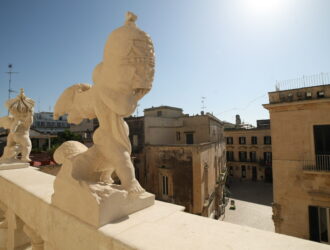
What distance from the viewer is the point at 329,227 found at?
6516mm

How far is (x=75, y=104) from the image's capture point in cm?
195

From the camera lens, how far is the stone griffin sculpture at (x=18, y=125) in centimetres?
446

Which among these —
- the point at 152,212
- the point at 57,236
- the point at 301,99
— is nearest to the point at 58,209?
the point at 57,236

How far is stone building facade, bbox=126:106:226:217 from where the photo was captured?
12.7m

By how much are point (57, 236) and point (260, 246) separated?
155cm

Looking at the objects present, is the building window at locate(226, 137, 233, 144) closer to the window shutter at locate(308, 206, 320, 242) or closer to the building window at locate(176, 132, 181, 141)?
the building window at locate(176, 132, 181, 141)

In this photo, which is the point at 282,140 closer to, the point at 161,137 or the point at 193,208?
the point at 193,208

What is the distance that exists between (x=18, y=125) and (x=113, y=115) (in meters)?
4.03

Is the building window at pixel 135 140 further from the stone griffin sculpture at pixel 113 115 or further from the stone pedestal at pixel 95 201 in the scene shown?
the stone pedestal at pixel 95 201

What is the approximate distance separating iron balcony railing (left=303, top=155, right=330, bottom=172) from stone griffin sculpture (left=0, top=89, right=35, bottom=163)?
8.35 meters

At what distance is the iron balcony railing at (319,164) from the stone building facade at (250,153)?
17538mm

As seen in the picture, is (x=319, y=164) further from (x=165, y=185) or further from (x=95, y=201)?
(x=165, y=185)

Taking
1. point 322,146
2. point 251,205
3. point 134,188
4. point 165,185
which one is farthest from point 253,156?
point 134,188


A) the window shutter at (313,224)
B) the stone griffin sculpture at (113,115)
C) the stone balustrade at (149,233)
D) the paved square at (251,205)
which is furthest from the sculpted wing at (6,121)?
the paved square at (251,205)
